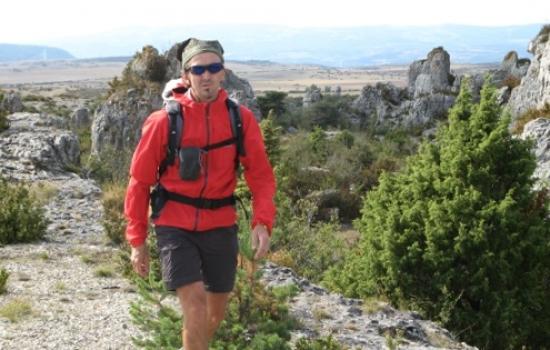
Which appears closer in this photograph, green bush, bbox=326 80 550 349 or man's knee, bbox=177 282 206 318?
man's knee, bbox=177 282 206 318

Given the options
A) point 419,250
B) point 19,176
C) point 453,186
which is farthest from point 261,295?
point 19,176

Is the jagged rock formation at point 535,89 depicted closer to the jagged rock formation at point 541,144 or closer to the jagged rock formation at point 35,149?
the jagged rock formation at point 541,144

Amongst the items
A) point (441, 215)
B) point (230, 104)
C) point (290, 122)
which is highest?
point (230, 104)

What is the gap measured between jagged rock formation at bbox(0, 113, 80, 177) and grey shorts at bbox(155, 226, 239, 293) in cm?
1235

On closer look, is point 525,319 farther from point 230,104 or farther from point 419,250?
point 230,104

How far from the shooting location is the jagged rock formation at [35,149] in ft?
53.2

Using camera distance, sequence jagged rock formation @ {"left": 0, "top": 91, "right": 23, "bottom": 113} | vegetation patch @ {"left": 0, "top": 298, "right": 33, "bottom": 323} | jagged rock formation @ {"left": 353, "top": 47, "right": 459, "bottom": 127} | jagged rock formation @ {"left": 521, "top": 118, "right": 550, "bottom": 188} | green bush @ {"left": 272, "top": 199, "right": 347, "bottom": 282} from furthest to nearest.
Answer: jagged rock formation @ {"left": 353, "top": 47, "right": 459, "bottom": 127}
jagged rock formation @ {"left": 0, "top": 91, "right": 23, "bottom": 113}
jagged rock formation @ {"left": 521, "top": 118, "right": 550, "bottom": 188}
green bush @ {"left": 272, "top": 199, "right": 347, "bottom": 282}
vegetation patch @ {"left": 0, "top": 298, "right": 33, "bottom": 323}

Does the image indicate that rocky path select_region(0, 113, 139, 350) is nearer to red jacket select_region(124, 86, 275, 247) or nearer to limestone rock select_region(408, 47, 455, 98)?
red jacket select_region(124, 86, 275, 247)

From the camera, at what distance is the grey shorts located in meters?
3.79

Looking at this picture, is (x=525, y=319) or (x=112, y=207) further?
(x=112, y=207)

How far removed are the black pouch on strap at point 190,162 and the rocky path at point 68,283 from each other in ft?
10.1

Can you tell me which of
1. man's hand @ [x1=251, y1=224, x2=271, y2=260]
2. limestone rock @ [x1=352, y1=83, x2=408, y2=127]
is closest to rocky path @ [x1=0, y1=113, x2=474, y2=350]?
man's hand @ [x1=251, y1=224, x2=271, y2=260]

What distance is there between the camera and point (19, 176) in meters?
15.1

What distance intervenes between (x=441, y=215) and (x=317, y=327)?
112 inches
